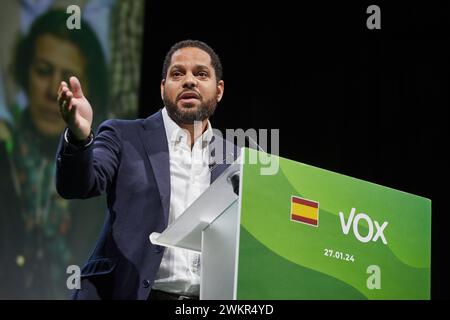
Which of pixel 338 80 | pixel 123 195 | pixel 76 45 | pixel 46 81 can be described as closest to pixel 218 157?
pixel 123 195

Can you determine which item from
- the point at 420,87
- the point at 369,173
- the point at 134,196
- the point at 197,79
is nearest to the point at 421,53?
the point at 420,87

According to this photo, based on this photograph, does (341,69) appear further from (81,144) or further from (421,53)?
(81,144)

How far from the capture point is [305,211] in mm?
1651

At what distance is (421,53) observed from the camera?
4.10 meters

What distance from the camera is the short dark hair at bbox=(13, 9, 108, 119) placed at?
3654 millimetres

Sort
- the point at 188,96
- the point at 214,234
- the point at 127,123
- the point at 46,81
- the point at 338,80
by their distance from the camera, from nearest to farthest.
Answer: the point at 214,234
the point at 127,123
the point at 188,96
the point at 46,81
the point at 338,80

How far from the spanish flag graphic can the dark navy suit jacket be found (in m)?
0.46

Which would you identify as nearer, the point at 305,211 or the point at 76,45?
the point at 305,211

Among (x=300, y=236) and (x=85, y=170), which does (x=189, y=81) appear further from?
(x=300, y=236)

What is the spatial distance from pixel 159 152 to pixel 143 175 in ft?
0.34

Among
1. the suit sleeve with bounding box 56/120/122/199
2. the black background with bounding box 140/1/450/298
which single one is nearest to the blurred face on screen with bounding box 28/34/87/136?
the black background with bounding box 140/1/450/298

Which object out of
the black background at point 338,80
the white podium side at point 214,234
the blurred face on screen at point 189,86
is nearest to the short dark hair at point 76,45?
the black background at point 338,80
